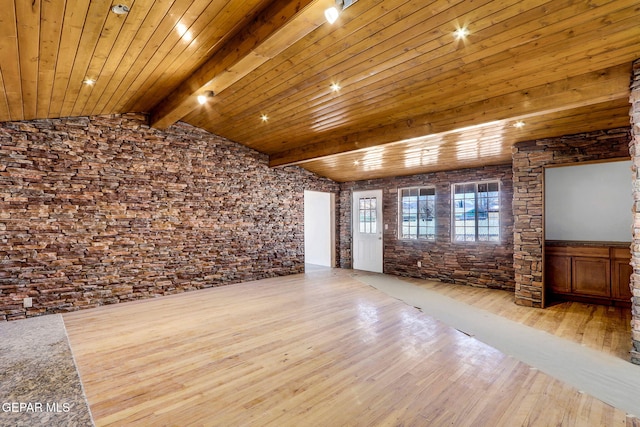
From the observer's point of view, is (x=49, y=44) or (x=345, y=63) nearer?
(x=49, y=44)

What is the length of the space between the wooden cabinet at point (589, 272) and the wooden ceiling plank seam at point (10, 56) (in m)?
7.05

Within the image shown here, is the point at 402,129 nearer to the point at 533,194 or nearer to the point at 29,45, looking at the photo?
the point at 533,194

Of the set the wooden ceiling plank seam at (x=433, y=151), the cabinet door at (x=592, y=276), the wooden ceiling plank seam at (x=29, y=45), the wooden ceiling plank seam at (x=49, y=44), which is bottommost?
the cabinet door at (x=592, y=276)

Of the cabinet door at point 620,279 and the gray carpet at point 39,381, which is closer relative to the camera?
the gray carpet at point 39,381

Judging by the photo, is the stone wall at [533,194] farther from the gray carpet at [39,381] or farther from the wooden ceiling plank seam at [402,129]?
the gray carpet at [39,381]

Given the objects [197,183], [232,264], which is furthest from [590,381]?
[197,183]

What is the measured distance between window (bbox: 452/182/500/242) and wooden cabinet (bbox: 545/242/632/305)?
1.12 m

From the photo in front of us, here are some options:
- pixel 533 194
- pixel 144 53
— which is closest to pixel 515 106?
pixel 533 194

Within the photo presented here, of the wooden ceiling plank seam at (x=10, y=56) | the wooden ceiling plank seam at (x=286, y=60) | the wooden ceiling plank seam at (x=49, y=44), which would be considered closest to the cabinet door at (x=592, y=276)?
the wooden ceiling plank seam at (x=286, y=60)

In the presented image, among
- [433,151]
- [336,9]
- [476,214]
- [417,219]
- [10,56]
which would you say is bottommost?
[417,219]

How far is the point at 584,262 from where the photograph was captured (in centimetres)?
511

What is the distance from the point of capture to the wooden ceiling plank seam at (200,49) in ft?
8.91

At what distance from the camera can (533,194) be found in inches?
194

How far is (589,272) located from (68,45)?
7213 millimetres
